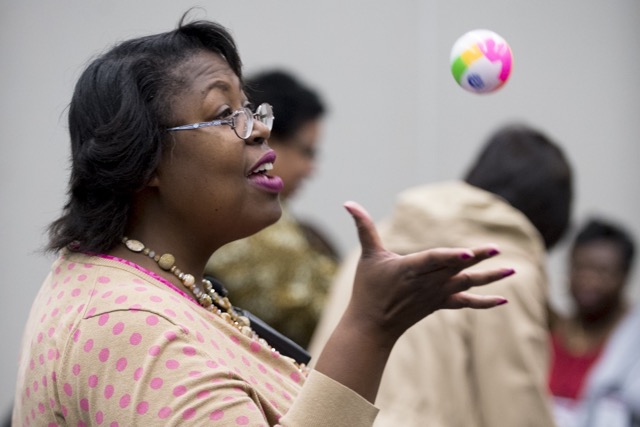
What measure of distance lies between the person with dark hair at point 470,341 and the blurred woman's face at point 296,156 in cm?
117

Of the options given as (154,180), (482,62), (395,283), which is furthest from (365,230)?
(482,62)

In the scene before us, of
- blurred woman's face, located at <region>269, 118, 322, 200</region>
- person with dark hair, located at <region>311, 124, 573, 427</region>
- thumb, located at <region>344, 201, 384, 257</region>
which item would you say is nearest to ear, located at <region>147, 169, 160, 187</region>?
thumb, located at <region>344, 201, 384, 257</region>

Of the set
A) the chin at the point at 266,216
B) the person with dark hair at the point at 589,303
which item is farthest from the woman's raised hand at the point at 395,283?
the person with dark hair at the point at 589,303

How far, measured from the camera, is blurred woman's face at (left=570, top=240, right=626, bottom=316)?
580cm

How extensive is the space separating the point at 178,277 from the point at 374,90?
13.6 ft

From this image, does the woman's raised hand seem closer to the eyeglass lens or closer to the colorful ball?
the eyeglass lens

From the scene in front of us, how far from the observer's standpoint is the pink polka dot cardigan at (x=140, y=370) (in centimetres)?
168

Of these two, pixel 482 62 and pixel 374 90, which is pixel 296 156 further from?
pixel 482 62

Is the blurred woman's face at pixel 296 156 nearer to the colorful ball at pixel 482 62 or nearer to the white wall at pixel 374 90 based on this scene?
the white wall at pixel 374 90

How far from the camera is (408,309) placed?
1.79 meters

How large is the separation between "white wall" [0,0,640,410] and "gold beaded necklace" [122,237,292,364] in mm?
3392

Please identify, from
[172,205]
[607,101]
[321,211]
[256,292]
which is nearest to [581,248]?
[607,101]

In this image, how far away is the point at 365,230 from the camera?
177 centimetres

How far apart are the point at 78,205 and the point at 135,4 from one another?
12.6ft
